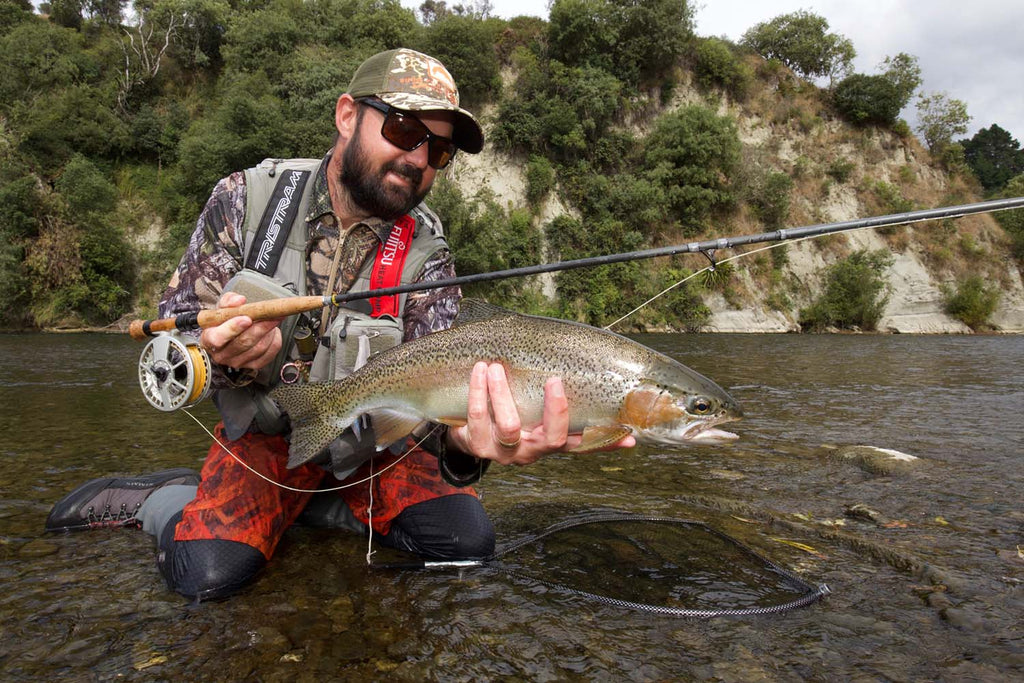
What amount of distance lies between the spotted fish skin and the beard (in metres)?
0.97

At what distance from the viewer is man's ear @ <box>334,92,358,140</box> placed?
3244 millimetres

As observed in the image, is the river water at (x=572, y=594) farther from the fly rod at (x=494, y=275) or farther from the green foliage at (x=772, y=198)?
the green foliage at (x=772, y=198)

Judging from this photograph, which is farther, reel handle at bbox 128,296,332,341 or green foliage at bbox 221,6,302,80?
green foliage at bbox 221,6,302,80

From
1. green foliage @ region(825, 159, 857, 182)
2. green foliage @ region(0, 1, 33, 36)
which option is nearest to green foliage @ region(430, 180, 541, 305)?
green foliage @ region(825, 159, 857, 182)

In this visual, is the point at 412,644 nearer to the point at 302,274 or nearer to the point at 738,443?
the point at 302,274

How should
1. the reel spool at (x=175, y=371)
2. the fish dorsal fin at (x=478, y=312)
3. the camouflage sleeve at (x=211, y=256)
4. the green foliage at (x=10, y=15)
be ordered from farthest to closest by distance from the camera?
the green foliage at (x=10, y=15) → the camouflage sleeve at (x=211, y=256) → the fish dorsal fin at (x=478, y=312) → the reel spool at (x=175, y=371)

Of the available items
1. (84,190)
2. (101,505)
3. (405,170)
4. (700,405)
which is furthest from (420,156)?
(84,190)

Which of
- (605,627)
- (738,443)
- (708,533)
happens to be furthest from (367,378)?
(738,443)

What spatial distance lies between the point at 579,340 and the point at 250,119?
3256 centimetres

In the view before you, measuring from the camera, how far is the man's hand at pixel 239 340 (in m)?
2.35

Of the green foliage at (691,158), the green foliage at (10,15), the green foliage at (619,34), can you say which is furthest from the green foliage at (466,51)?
the green foliage at (10,15)

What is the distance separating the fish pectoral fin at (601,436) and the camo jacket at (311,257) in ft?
3.25

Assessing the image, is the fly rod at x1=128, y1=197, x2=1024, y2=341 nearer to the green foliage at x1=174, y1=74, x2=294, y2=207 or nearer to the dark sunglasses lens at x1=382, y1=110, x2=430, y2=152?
the dark sunglasses lens at x1=382, y1=110, x2=430, y2=152

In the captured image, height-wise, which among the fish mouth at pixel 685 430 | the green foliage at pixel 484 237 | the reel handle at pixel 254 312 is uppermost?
the green foliage at pixel 484 237
